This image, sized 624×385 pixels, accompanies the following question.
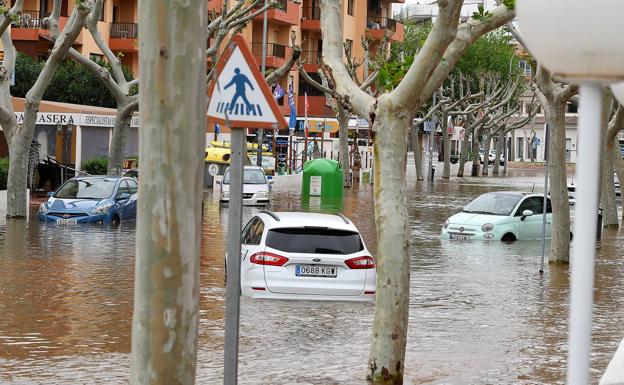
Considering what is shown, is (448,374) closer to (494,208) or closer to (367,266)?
(367,266)

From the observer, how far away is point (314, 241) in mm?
16609

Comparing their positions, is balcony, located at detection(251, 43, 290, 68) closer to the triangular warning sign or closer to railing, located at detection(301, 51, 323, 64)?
railing, located at detection(301, 51, 323, 64)

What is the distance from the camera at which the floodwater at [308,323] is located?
41.7 ft

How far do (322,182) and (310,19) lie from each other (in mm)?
35536

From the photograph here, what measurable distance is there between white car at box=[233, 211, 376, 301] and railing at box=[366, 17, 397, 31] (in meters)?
74.8

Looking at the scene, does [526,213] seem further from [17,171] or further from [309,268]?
[309,268]

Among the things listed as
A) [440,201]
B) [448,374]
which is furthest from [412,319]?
[440,201]

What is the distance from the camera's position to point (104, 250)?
81.8 ft

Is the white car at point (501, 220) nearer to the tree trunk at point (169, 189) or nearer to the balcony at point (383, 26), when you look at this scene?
the tree trunk at point (169, 189)

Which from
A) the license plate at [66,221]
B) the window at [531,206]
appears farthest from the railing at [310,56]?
the license plate at [66,221]

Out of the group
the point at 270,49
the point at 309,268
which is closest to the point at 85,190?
the point at 309,268

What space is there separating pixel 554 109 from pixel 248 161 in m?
28.2

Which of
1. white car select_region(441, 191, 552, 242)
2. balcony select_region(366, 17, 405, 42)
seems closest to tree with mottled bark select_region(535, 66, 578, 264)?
white car select_region(441, 191, 552, 242)

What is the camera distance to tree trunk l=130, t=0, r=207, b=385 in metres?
5.96
